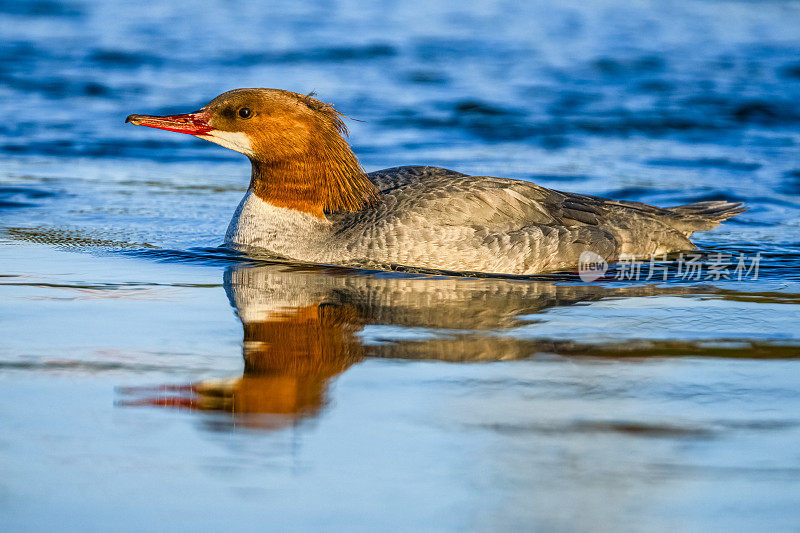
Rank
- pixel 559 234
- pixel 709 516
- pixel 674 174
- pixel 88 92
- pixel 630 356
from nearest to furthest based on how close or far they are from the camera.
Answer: pixel 709 516
pixel 630 356
pixel 559 234
pixel 674 174
pixel 88 92

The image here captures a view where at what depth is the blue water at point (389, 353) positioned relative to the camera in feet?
12.8

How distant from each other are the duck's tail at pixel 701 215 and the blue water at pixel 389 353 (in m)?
0.36

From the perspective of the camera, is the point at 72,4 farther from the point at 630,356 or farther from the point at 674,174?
the point at 630,356

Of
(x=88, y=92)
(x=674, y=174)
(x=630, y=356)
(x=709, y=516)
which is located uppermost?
(x=88, y=92)

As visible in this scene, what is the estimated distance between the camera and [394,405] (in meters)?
4.79

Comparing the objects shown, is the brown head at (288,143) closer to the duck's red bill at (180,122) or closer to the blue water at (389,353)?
the duck's red bill at (180,122)

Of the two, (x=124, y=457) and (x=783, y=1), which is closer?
(x=124, y=457)

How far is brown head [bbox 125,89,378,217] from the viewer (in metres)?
8.11

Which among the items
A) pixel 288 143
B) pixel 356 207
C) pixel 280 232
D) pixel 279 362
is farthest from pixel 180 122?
pixel 279 362

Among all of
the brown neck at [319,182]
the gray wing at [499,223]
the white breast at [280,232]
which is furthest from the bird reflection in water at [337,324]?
the brown neck at [319,182]

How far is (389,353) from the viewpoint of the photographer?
5605 mm

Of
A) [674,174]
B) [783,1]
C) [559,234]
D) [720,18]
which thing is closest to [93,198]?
[559,234]

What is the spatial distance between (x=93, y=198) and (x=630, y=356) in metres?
6.71

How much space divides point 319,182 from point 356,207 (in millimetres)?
344
